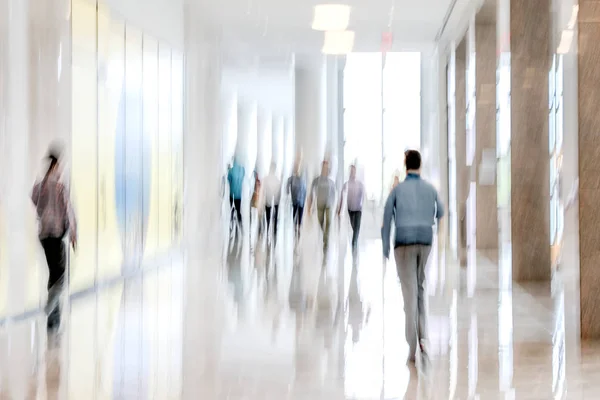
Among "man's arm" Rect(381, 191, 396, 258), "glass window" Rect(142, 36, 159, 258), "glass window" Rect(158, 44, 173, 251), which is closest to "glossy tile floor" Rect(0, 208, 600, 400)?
"man's arm" Rect(381, 191, 396, 258)

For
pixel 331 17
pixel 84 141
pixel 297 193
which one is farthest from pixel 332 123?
pixel 84 141

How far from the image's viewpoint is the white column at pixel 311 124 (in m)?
20.0

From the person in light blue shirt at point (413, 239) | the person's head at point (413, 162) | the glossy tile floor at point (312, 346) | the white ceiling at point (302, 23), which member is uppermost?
the white ceiling at point (302, 23)

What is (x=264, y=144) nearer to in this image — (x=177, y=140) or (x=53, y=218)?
(x=177, y=140)

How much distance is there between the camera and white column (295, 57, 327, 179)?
20.0 meters

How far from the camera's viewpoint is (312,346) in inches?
351

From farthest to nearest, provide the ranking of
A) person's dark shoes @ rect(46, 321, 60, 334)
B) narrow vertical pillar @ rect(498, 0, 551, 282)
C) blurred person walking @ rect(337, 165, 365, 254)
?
blurred person walking @ rect(337, 165, 365, 254) → narrow vertical pillar @ rect(498, 0, 551, 282) → person's dark shoes @ rect(46, 321, 60, 334)

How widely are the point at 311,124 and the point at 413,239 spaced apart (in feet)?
38.8

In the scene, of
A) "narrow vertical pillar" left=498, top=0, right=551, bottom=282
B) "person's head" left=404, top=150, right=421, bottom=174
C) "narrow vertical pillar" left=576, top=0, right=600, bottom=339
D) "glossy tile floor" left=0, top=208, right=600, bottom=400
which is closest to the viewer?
"glossy tile floor" left=0, top=208, right=600, bottom=400

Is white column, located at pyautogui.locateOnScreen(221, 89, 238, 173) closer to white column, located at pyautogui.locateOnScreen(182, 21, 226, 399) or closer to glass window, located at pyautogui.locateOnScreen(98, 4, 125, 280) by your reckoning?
white column, located at pyautogui.locateOnScreen(182, 21, 226, 399)

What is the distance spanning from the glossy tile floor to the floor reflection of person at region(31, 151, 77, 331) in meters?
0.62

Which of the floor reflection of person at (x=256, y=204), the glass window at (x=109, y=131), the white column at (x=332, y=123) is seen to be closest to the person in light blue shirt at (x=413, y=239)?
the glass window at (x=109, y=131)

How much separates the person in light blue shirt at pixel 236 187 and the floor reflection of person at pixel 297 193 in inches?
39.0

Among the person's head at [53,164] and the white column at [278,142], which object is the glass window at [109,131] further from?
the white column at [278,142]
